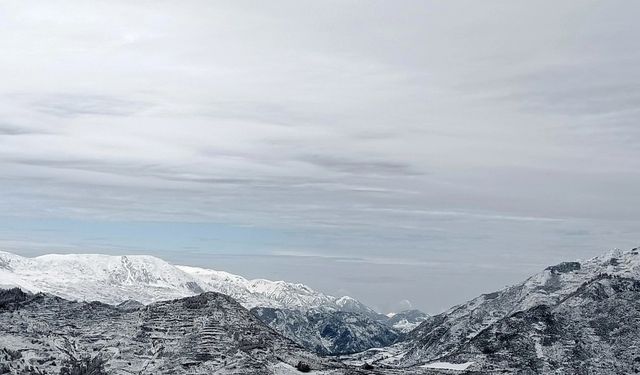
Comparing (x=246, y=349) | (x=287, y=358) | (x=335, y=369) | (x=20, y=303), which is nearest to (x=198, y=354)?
(x=246, y=349)

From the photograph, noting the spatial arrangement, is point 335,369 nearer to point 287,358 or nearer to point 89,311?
point 287,358

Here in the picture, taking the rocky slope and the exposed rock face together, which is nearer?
the rocky slope

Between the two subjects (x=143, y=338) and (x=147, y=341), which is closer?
(x=147, y=341)

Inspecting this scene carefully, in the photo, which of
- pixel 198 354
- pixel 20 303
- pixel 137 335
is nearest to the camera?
pixel 198 354

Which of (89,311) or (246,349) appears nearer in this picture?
(246,349)

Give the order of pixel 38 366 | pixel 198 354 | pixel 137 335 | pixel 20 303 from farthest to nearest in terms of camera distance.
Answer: pixel 20 303, pixel 137 335, pixel 198 354, pixel 38 366

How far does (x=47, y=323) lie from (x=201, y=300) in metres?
41.3

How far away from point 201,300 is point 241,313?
13.6m

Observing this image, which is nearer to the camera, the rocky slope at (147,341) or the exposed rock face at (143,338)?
the rocky slope at (147,341)

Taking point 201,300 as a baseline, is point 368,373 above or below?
below

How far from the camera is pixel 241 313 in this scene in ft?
618

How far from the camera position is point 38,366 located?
146 m

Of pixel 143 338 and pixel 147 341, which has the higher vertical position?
pixel 143 338

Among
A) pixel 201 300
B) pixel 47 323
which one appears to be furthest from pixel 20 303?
pixel 201 300
